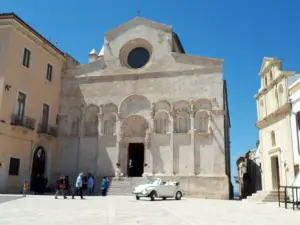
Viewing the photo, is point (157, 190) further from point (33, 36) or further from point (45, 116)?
point (33, 36)

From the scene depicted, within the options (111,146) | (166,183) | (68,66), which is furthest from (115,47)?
(166,183)

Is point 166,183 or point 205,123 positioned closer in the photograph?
point 166,183

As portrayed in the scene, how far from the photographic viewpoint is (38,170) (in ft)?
83.2

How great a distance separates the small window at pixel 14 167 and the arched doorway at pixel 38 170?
1.72 metres

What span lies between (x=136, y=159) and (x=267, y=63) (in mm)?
12906

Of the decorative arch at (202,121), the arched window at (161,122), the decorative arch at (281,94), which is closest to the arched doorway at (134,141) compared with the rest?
the arched window at (161,122)

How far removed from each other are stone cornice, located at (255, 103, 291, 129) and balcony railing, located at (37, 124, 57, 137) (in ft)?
53.5

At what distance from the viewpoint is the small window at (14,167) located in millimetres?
22031

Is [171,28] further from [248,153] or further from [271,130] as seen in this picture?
[248,153]

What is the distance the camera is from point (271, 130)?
2156cm

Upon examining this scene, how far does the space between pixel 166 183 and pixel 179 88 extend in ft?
31.2

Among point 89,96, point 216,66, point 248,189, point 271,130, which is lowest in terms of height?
point 248,189

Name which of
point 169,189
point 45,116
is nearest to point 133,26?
point 45,116

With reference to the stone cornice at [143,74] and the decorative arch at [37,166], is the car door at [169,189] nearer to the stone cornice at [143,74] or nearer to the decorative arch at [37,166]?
the decorative arch at [37,166]
